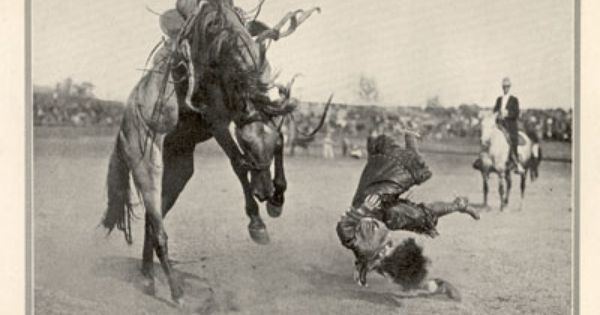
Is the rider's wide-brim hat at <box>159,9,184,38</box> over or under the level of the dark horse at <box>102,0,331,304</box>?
over

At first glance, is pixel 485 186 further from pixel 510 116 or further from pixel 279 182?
pixel 279 182

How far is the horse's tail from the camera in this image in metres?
4.55

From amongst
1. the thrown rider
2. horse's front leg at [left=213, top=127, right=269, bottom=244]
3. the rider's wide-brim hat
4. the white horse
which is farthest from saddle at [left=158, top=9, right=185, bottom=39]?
the white horse

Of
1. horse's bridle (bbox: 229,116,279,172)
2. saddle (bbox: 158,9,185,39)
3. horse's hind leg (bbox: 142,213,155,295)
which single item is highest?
saddle (bbox: 158,9,185,39)

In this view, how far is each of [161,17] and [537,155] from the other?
2166mm

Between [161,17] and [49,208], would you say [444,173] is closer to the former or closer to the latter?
[161,17]

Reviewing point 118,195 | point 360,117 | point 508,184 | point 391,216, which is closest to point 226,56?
point 360,117

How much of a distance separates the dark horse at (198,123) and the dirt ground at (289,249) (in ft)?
0.20

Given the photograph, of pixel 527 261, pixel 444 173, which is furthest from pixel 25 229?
pixel 527 261

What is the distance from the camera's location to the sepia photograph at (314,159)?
14.9ft

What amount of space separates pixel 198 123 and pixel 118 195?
583 mm

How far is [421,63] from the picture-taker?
15.0 ft

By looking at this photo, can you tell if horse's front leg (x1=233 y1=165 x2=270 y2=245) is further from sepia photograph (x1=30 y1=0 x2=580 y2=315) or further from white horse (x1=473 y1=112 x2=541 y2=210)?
white horse (x1=473 y1=112 x2=541 y2=210)

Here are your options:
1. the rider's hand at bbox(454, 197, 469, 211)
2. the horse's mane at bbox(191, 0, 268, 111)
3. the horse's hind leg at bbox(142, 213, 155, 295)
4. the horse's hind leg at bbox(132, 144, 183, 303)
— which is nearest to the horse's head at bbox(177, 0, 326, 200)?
the horse's mane at bbox(191, 0, 268, 111)
